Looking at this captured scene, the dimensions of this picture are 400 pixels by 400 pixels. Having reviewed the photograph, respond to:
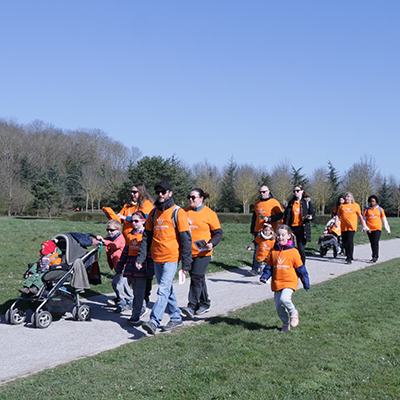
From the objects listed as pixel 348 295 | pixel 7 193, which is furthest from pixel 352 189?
pixel 348 295

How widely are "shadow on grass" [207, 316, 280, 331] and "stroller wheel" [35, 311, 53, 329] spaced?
7.27 feet

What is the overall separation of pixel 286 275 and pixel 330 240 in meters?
8.62

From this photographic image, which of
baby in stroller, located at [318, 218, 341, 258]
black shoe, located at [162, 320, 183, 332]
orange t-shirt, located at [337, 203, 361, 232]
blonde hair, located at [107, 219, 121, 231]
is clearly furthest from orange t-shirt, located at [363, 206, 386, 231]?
black shoe, located at [162, 320, 183, 332]

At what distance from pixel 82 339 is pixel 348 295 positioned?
4.70 m

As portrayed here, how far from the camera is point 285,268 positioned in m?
5.96

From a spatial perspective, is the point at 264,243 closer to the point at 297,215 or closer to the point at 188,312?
the point at 297,215

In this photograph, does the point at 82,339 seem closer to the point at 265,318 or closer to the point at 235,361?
the point at 235,361

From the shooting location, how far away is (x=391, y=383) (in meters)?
4.09

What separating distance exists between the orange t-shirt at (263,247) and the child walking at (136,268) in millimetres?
3868

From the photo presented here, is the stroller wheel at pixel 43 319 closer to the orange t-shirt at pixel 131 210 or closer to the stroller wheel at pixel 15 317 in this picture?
the stroller wheel at pixel 15 317

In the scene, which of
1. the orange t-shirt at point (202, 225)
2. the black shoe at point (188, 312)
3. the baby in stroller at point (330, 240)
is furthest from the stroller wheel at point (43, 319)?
the baby in stroller at point (330, 240)

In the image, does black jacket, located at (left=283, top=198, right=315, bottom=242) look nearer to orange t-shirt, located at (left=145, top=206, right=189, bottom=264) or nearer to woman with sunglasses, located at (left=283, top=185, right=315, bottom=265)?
woman with sunglasses, located at (left=283, top=185, right=315, bottom=265)

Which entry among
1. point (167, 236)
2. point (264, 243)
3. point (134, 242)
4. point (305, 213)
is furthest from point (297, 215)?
point (167, 236)

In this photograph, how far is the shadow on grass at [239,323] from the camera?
6004mm
